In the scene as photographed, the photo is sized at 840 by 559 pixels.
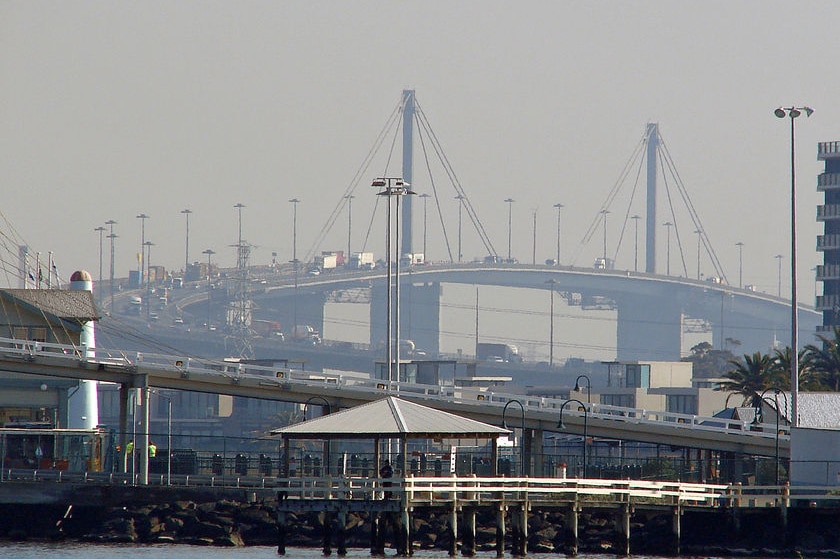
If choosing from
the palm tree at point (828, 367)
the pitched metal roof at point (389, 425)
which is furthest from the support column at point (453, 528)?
the palm tree at point (828, 367)

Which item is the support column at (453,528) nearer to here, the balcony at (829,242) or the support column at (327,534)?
the support column at (327,534)

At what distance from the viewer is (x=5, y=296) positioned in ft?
246

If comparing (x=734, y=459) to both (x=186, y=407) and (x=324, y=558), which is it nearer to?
(x=324, y=558)

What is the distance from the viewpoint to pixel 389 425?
161ft

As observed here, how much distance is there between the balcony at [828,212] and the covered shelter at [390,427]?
8687 centimetres

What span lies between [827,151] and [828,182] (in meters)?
3.09

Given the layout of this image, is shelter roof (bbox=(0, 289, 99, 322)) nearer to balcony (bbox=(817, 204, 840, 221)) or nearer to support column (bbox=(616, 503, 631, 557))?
support column (bbox=(616, 503, 631, 557))

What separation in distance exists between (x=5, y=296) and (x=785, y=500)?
36.8 meters

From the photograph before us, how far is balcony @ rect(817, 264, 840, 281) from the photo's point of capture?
5246 inches

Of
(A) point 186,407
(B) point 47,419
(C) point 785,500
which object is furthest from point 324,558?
(A) point 186,407

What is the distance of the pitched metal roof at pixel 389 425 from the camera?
48.6 m

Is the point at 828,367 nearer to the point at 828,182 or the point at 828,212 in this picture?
the point at 828,182

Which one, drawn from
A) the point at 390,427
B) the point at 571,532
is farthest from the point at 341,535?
the point at 571,532

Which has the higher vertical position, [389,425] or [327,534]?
[389,425]
